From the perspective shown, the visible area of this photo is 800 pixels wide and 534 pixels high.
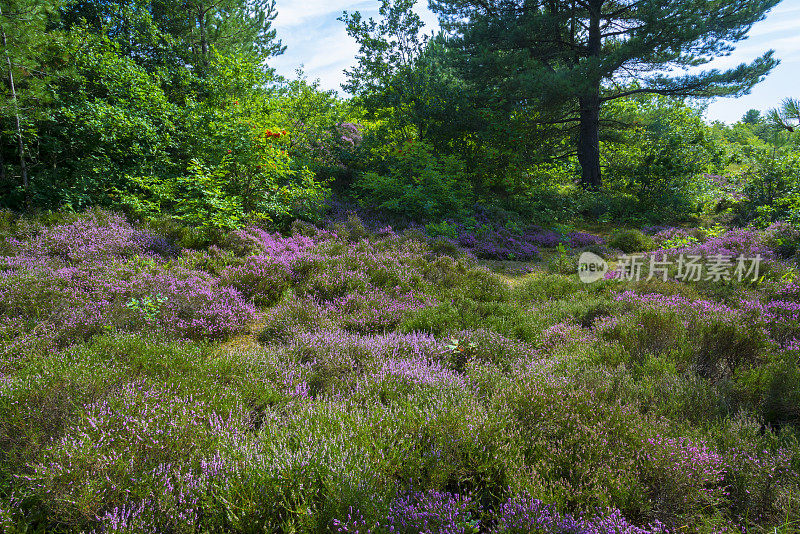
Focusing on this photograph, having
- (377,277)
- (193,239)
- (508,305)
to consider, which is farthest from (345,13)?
(508,305)

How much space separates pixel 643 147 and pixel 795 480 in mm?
15309

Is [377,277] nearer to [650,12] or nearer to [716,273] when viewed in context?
[716,273]

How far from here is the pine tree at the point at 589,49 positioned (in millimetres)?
11141

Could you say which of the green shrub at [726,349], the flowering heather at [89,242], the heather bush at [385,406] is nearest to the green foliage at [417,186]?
the heather bush at [385,406]

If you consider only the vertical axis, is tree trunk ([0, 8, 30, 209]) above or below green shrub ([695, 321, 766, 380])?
above

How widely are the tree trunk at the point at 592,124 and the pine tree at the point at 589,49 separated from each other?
0.12 ft

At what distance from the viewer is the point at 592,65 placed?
11.5m

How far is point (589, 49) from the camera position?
46.4 feet

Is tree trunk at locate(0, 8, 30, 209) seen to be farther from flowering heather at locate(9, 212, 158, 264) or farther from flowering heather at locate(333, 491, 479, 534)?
flowering heather at locate(333, 491, 479, 534)

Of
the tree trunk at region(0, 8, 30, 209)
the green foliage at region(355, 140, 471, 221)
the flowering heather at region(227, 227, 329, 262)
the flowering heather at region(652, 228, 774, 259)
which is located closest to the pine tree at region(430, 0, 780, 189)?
the green foliage at region(355, 140, 471, 221)

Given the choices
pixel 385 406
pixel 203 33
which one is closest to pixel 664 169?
pixel 385 406

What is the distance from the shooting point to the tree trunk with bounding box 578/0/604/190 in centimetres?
1369

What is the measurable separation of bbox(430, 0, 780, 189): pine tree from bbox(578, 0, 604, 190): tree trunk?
0.12 feet

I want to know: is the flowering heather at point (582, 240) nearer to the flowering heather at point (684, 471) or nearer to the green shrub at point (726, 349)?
the green shrub at point (726, 349)
